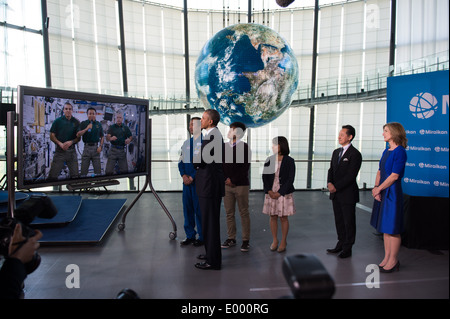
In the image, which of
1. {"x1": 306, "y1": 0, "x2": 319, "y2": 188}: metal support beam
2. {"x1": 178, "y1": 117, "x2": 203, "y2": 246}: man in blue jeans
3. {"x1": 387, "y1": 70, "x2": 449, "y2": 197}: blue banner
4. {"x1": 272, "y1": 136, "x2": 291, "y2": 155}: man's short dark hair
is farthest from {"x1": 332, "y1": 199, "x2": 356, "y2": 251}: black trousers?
{"x1": 306, "y1": 0, "x2": 319, "y2": 188}: metal support beam

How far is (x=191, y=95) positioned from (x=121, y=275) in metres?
8.01

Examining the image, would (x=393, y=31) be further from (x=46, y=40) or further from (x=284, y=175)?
(x=46, y=40)

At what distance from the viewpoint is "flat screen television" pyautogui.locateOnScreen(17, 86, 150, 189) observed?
3.27m

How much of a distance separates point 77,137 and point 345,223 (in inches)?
117

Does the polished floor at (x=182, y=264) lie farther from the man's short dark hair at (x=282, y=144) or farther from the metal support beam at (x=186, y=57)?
the metal support beam at (x=186, y=57)

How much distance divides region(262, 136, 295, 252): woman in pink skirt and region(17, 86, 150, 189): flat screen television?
70.1 inches

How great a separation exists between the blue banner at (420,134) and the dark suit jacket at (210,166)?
6.46ft

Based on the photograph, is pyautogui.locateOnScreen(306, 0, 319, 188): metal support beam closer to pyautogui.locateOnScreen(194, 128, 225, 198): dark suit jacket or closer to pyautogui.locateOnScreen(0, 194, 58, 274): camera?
pyautogui.locateOnScreen(194, 128, 225, 198): dark suit jacket

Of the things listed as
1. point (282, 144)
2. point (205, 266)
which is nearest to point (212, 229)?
point (205, 266)

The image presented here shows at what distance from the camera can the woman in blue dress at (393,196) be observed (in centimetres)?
284

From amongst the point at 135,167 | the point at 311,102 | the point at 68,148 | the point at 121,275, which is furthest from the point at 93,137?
the point at 311,102

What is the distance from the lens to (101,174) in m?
4.04

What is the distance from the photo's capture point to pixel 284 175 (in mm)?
3521
